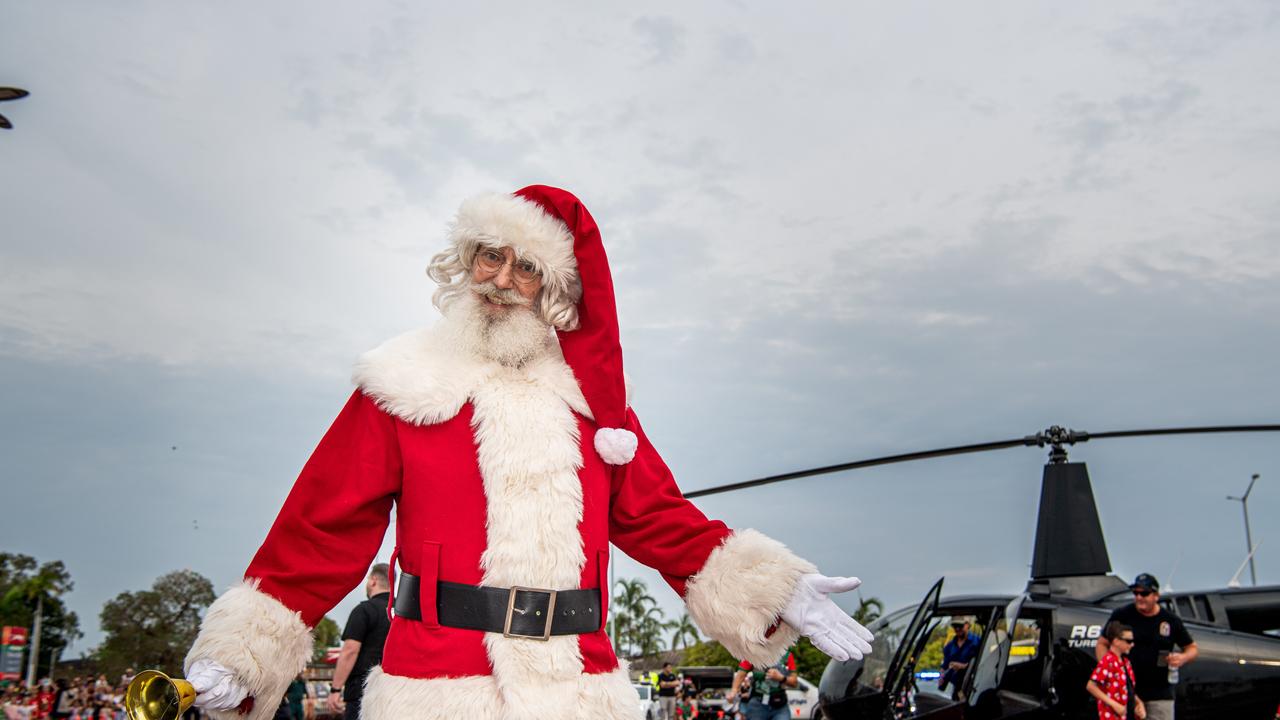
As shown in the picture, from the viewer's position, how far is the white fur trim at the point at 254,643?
229 cm

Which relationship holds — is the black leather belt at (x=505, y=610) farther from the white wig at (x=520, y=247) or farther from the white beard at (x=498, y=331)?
the white wig at (x=520, y=247)

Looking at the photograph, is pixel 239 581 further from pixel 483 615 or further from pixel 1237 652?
pixel 1237 652

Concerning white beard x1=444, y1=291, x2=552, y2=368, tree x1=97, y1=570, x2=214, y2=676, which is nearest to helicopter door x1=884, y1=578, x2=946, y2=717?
white beard x1=444, y1=291, x2=552, y2=368

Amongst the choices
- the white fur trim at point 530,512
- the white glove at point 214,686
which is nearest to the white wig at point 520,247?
the white fur trim at point 530,512

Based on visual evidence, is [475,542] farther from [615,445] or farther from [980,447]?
[980,447]

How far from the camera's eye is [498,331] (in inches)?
108

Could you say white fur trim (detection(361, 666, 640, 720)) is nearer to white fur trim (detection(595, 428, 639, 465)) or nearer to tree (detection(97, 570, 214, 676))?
white fur trim (detection(595, 428, 639, 465))

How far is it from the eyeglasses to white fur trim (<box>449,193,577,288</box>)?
42 millimetres

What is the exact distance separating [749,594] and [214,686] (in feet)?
4.27

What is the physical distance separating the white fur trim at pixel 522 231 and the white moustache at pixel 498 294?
0.10 m

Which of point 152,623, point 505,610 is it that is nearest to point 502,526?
point 505,610

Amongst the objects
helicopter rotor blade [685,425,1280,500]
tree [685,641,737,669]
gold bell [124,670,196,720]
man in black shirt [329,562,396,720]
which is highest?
tree [685,641,737,669]

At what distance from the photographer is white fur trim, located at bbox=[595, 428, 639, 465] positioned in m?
2.65

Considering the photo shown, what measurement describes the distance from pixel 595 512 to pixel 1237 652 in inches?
254
